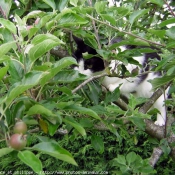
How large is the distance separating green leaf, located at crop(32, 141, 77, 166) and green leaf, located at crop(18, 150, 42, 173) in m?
0.04

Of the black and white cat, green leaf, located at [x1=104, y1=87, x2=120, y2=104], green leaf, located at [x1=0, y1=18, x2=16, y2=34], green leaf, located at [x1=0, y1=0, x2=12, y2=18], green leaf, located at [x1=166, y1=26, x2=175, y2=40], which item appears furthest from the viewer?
the black and white cat

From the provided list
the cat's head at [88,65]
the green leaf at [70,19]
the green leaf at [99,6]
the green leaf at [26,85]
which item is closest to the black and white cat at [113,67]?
the cat's head at [88,65]

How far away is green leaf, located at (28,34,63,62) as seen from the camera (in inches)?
32.9

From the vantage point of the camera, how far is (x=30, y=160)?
761mm

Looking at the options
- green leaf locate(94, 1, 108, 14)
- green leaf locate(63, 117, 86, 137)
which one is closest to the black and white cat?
green leaf locate(94, 1, 108, 14)

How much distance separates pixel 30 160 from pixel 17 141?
53 millimetres

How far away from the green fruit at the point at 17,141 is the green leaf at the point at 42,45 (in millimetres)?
207

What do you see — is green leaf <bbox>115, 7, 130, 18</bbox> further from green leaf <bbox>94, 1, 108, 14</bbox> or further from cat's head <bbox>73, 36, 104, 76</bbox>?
cat's head <bbox>73, 36, 104, 76</bbox>

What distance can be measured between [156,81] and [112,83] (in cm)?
76

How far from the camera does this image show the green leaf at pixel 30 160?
0.75 meters

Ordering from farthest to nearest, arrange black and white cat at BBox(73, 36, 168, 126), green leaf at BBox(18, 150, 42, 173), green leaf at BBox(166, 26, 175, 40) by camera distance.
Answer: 1. black and white cat at BBox(73, 36, 168, 126)
2. green leaf at BBox(166, 26, 175, 40)
3. green leaf at BBox(18, 150, 42, 173)

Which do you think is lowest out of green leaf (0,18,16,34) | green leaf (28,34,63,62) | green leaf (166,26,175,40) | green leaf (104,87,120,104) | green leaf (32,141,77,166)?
A: green leaf (104,87,120,104)

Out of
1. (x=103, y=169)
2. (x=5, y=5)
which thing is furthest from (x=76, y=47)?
(x=103, y=169)

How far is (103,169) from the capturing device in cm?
345
